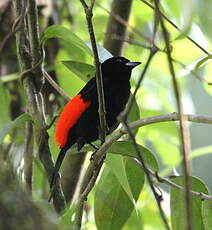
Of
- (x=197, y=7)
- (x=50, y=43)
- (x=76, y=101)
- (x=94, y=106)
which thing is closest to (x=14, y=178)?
(x=197, y=7)

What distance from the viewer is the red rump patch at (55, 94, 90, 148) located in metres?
2.78

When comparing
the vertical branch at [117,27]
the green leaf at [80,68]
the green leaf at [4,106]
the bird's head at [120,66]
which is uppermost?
the vertical branch at [117,27]

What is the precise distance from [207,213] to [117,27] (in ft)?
5.38

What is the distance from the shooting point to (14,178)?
3.29 ft

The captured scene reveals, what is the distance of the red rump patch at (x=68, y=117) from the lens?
2.78m

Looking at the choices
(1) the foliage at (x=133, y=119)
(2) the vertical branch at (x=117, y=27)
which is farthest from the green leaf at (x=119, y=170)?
(2) the vertical branch at (x=117, y=27)

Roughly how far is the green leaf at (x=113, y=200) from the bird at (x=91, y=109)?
0.35 meters

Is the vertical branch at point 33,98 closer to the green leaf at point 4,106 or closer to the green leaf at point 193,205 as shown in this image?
the green leaf at point 4,106

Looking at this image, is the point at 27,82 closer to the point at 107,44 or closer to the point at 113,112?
the point at 113,112

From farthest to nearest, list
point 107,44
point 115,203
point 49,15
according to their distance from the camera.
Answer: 1. point 49,15
2. point 107,44
3. point 115,203

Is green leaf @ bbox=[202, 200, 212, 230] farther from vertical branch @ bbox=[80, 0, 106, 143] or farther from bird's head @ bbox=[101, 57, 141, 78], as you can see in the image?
bird's head @ bbox=[101, 57, 141, 78]

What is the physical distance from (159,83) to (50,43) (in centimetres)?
93

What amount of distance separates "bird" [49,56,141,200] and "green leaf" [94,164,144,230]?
35 cm

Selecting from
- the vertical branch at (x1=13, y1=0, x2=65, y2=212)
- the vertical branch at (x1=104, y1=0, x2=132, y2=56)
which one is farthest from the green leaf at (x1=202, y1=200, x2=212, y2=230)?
the vertical branch at (x1=104, y1=0, x2=132, y2=56)
